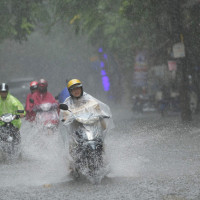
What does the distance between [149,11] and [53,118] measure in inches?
244

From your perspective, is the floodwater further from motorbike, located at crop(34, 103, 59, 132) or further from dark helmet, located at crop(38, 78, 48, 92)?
dark helmet, located at crop(38, 78, 48, 92)

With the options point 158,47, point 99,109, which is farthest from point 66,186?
point 158,47

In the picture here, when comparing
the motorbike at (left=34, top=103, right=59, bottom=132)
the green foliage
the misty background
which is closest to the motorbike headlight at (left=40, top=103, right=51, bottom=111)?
the motorbike at (left=34, top=103, right=59, bottom=132)

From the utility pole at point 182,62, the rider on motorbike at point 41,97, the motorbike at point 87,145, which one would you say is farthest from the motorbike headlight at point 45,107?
the utility pole at point 182,62

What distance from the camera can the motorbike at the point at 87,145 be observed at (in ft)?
26.5

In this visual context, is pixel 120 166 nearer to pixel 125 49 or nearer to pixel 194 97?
pixel 194 97

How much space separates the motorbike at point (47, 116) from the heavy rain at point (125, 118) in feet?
0.07

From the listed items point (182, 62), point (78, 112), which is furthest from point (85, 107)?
point (182, 62)

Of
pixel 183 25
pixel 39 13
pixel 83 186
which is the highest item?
pixel 39 13

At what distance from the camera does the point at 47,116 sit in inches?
507

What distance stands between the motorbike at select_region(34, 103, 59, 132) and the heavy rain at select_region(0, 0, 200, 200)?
0.07 feet

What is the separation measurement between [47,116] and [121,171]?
13.0ft

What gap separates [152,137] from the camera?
15.3m

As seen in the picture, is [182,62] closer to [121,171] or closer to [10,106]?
[10,106]
